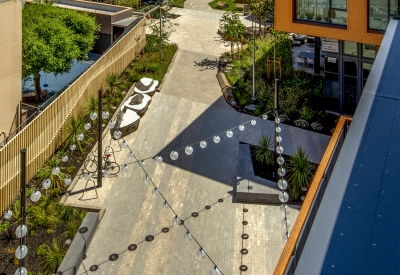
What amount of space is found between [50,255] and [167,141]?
8712 mm

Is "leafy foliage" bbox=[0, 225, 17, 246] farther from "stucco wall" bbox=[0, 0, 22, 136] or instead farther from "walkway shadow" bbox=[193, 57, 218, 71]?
"walkway shadow" bbox=[193, 57, 218, 71]

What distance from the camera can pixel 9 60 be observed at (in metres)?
21.1

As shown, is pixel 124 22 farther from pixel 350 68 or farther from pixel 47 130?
pixel 350 68

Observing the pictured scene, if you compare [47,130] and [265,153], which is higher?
[47,130]

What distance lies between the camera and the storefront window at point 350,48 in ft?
77.8

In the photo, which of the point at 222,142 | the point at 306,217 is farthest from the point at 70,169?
the point at 306,217

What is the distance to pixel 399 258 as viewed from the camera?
24.4 ft

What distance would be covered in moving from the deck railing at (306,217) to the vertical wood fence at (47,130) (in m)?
11.1

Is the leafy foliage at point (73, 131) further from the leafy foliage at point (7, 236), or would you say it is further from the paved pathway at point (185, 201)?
the leafy foliage at point (7, 236)

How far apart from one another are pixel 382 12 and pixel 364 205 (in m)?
16.1

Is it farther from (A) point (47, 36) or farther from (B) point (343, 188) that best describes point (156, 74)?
(B) point (343, 188)

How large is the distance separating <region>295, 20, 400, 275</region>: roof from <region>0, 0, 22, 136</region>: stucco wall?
49.5 feet

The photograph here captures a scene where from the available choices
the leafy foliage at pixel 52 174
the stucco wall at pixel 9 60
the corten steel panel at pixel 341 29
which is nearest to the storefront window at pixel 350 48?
the corten steel panel at pixel 341 29

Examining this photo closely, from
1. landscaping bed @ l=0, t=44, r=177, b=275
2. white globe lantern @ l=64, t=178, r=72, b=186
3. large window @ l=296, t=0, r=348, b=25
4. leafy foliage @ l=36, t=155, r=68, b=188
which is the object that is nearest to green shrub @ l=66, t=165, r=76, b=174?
landscaping bed @ l=0, t=44, r=177, b=275
